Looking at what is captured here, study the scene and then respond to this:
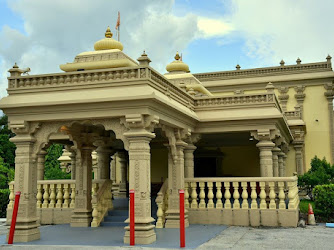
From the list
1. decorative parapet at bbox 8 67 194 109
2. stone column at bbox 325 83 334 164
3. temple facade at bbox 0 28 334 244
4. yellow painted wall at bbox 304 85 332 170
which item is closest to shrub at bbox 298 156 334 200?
temple facade at bbox 0 28 334 244

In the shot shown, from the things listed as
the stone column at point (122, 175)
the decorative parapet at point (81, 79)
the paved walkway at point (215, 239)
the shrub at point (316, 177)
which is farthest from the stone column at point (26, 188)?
the shrub at point (316, 177)

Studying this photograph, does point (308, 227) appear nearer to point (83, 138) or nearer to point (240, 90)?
point (83, 138)

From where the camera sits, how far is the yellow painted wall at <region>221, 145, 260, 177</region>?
68.2ft

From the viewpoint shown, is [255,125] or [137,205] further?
[255,125]

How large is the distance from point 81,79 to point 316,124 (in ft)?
56.4

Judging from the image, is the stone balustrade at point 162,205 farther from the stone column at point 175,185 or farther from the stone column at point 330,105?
the stone column at point 330,105

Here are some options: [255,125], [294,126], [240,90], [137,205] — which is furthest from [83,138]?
[240,90]

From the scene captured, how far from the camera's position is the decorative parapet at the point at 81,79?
9127mm

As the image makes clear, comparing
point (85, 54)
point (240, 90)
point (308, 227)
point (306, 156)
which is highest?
point (240, 90)

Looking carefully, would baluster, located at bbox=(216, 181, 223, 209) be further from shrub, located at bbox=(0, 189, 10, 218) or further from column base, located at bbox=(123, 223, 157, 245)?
shrub, located at bbox=(0, 189, 10, 218)

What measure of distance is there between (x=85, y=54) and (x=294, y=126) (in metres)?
13.4

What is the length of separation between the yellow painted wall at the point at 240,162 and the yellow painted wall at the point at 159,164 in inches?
120

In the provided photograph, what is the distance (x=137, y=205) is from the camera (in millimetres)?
8594

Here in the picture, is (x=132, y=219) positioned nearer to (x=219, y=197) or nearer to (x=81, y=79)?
(x=81, y=79)
